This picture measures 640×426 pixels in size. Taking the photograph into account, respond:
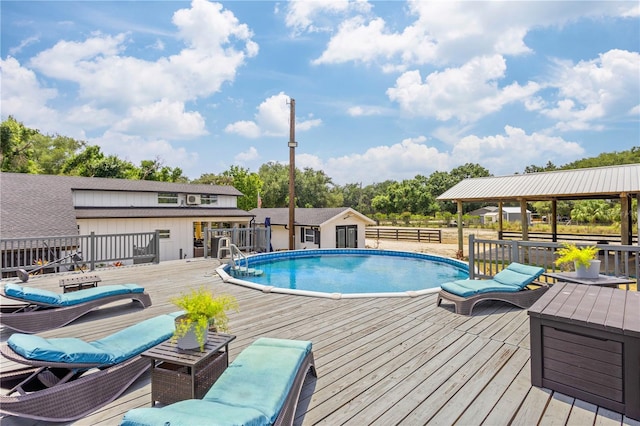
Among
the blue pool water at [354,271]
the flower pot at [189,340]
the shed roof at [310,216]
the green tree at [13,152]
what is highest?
the green tree at [13,152]

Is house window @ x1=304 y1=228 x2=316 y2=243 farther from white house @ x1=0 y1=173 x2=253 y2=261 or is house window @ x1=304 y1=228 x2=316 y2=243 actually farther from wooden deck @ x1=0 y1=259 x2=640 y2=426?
wooden deck @ x1=0 y1=259 x2=640 y2=426

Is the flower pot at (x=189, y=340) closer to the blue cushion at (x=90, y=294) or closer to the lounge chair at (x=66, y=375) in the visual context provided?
the lounge chair at (x=66, y=375)

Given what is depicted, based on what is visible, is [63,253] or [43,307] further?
[63,253]

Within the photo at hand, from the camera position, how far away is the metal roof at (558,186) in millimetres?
11602

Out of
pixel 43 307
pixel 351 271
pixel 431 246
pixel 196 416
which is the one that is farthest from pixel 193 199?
pixel 196 416

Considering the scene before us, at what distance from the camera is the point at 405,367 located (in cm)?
327

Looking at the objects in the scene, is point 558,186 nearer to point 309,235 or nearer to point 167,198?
point 309,235

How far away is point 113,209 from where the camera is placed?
17.4 metres

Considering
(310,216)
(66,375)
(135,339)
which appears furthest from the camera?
(310,216)

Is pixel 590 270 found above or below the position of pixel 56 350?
above

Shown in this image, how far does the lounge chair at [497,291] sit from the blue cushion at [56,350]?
4542 millimetres

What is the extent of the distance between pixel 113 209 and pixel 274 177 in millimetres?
27913

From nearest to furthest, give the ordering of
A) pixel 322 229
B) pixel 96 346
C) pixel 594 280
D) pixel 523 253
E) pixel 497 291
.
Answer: pixel 96 346, pixel 594 280, pixel 497 291, pixel 523 253, pixel 322 229

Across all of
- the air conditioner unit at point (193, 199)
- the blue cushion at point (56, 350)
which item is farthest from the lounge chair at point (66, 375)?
the air conditioner unit at point (193, 199)
